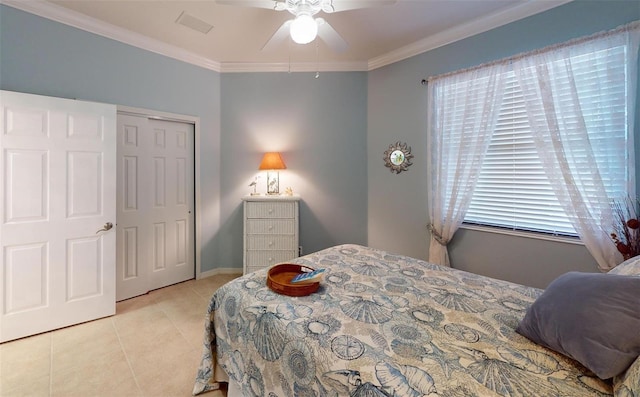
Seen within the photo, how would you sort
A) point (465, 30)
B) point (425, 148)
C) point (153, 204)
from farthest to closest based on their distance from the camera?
point (153, 204) → point (425, 148) → point (465, 30)

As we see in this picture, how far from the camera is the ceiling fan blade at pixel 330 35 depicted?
183 centimetres

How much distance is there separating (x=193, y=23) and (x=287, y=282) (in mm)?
2622

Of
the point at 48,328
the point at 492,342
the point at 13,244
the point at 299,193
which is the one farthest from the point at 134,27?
the point at 492,342

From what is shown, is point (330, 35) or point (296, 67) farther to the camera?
point (296, 67)

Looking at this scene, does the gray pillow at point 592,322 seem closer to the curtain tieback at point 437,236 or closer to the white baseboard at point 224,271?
the curtain tieback at point 437,236

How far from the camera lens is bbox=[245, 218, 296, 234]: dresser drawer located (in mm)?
3227

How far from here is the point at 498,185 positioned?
2.49m

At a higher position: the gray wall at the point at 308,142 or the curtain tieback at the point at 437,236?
the gray wall at the point at 308,142

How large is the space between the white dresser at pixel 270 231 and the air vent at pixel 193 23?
184 centimetres

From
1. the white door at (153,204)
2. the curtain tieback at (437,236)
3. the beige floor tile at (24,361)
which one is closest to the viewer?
the beige floor tile at (24,361)

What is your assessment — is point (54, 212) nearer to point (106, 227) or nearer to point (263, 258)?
point (106, 227)

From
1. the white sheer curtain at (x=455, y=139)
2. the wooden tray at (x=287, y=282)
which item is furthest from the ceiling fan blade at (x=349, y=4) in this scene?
the wooden tray at (x=287, y=282)

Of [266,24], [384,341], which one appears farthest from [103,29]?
[384,341]

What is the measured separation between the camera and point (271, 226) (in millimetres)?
3229
